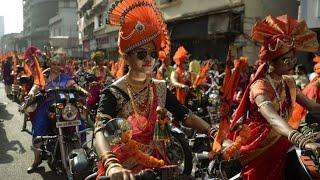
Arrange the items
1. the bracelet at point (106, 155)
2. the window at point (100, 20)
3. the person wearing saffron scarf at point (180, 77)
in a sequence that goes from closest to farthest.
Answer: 1. the bracelet at point (106, 155)
2. the person wearing saffron scarf at point (180, 77)
3. the window at point (100, 20)

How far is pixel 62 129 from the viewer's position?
720 centimetres

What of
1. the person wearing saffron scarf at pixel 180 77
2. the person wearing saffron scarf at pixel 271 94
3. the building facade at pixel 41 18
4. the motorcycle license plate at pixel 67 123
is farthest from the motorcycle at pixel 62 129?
the building facade at pixel 41 18

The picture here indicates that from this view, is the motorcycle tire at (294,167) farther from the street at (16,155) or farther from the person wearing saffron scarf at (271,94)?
the street at (16,155)

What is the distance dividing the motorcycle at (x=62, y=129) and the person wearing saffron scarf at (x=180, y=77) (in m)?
2.97

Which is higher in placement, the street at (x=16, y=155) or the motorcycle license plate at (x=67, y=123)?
the motorcycle license plate at (x=67, y=123)

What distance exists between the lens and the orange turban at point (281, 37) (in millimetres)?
3744

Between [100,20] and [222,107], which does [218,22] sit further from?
[100,20]

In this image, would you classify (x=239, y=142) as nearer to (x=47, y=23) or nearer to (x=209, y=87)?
(x=209, y=87)

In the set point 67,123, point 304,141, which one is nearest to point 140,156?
point 304,141

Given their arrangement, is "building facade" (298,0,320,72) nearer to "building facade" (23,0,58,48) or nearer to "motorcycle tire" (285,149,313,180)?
"motorcycle tire" (285,149,313,180)

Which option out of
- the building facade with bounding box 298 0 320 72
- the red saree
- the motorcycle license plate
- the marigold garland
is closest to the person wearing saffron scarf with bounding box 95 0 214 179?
the marigold garland

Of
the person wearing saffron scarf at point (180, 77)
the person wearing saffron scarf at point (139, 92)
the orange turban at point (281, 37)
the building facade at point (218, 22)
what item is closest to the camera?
the person wearing saffron scarf at point (139, 92)

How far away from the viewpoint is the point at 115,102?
318cm

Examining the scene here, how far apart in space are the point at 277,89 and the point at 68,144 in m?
4.07
